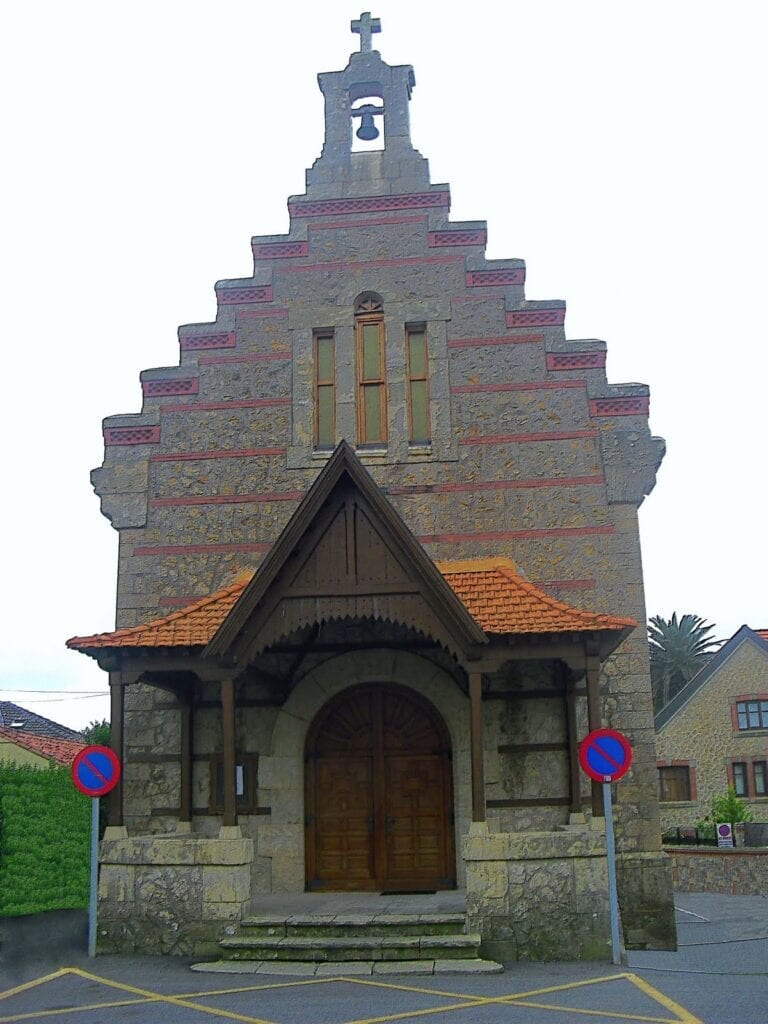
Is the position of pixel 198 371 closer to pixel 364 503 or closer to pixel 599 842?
pixel 364 503

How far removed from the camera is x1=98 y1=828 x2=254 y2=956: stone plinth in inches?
444

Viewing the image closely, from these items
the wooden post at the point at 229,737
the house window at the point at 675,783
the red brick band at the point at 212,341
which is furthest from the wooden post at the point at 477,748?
the house window at the point at 675,783

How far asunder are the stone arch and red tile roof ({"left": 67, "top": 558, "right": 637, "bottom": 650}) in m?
1.42

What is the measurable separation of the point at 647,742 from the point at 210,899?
5.98 m

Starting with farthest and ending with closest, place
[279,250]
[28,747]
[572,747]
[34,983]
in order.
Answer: [28,747] → [279,250] → [572,747] → [34,983]

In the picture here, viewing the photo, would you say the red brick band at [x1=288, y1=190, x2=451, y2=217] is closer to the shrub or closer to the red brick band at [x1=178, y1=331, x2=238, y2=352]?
the red brick band at [x1=178, y1=331, x2=238, y2=352]

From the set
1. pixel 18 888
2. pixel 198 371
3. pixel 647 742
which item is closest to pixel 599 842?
pixel 647 742

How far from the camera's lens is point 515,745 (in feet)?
45.3

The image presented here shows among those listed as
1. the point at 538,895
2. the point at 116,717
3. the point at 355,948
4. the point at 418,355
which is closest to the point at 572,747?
the point at 538,895

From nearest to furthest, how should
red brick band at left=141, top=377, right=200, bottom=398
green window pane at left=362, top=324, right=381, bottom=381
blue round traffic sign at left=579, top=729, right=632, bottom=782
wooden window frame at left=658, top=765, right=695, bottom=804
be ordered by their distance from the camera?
blue round traffic sign at left=579, top=729, right=632, bottom=782
red brick band at left=141, top=377, right=200, bottom=398
green window pane at left=362, top=324, right=381, bottom=381
wooden window frame at left=658, top=765, right=695, bottom=804

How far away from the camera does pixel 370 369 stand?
16.0 meters

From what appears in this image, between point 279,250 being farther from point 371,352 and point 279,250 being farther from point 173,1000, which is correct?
point 173,1000

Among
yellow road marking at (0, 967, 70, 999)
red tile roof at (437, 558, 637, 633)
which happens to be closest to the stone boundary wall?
red tile roof at (437, 558, 637, 633)

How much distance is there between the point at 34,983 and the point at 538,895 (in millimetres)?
4959
